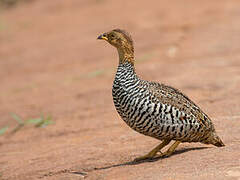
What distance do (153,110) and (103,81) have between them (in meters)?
6.35

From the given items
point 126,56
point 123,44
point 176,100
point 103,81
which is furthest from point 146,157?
point 103,81

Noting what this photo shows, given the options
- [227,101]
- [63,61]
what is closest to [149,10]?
[63,61]

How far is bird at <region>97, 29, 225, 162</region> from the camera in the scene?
602 cm

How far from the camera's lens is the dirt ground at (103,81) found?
664 cm

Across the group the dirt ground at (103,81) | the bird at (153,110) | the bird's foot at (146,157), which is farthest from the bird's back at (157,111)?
the bird's foot at (146,157)

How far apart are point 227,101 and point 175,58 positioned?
4316mm

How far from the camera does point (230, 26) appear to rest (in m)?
14.5

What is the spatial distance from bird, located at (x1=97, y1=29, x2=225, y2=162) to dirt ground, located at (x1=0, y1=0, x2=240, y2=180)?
0.26 meters

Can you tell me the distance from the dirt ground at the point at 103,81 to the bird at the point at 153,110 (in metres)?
0.26

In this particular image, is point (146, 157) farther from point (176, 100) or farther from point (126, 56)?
point (126, 56)

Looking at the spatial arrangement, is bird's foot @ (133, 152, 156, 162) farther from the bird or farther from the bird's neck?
the bird's neck

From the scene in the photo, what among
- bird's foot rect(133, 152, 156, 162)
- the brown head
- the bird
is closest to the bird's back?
the bird

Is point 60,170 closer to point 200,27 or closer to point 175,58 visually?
point 175,58

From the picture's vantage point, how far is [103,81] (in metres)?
12.3
